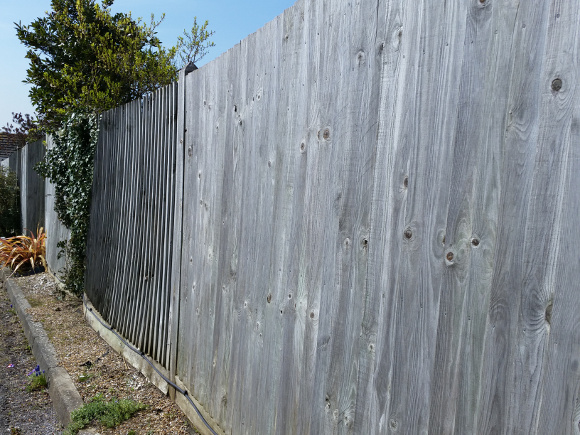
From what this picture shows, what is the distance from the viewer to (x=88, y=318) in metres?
6.65

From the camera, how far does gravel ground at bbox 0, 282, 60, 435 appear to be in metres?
4.24

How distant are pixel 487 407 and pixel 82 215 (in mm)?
6188

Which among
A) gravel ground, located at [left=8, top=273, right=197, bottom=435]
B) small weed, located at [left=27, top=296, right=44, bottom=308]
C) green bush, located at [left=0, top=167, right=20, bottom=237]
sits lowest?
small weed, located at [left=27, top=296, right=44, bottom=308]

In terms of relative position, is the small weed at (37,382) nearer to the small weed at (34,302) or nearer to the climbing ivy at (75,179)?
the climbing ivy at (75,179)

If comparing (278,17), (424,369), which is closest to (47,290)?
(278,17)

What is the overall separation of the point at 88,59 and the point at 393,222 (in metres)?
11.7

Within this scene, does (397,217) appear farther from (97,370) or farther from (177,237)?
(97,370)

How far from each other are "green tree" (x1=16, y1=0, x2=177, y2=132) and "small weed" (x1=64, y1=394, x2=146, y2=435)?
7.59m

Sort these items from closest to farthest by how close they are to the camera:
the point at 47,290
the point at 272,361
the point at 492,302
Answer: the point at 492,302 → the point at 272,361 → the point at 47,290

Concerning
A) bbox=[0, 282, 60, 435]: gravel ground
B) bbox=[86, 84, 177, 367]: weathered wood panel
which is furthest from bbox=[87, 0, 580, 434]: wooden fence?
bbox=[0, 282, 60, 435]: gravel ground

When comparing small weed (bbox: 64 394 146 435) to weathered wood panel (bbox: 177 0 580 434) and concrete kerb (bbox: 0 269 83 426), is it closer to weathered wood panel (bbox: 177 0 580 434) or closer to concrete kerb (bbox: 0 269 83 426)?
concrete kerb (bbox: 0 269 83 426)

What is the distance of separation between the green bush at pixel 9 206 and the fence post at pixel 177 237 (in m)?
10.9

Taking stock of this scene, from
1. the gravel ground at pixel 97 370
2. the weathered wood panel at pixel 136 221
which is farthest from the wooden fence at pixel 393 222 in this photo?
the weathered wood panel at pixel 136 221

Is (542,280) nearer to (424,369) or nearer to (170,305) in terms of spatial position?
(424,369)
